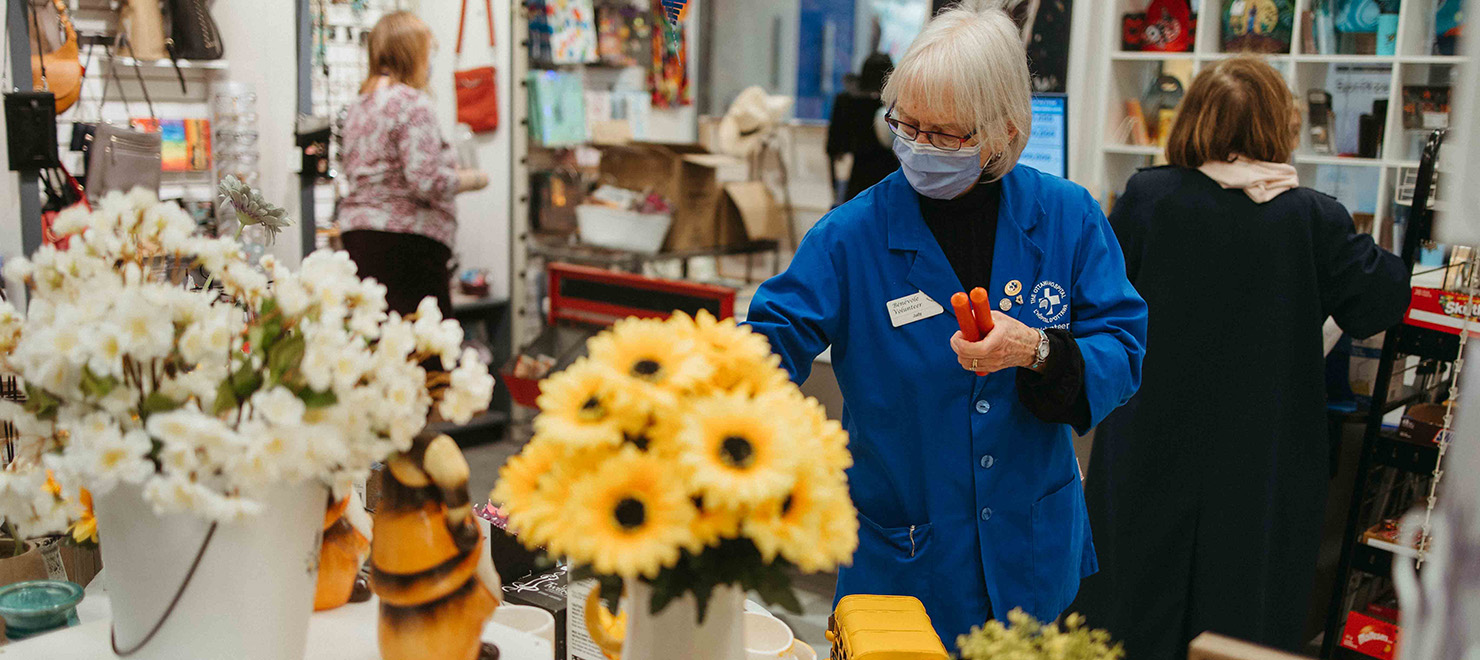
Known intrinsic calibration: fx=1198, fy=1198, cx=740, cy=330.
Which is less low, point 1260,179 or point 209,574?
point 1260,179

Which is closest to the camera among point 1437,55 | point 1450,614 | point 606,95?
point 1450,614

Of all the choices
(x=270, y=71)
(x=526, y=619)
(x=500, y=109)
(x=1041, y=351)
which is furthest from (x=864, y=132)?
(x=526, y=619)

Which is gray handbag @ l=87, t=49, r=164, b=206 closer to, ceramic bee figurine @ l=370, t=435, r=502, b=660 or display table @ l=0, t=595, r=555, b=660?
display table @ l=0, t=595, r=555, b=660

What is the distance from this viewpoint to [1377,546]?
3.02m

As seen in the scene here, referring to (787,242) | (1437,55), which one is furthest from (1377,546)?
(787,242)

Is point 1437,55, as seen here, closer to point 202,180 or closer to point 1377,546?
point 1377,546

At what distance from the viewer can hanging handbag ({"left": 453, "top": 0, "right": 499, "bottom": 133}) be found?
18.3ft

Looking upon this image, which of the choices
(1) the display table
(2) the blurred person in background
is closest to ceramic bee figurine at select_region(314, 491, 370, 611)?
(1) the display table

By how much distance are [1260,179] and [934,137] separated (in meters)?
1.24

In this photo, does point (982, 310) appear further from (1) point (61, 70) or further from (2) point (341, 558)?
(1) point (61, 70)

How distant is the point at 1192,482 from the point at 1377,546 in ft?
2.04

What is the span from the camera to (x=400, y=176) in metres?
4.69

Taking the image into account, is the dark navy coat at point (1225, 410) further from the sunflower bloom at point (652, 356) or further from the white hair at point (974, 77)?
the sunflower bloom at point (652, 356)

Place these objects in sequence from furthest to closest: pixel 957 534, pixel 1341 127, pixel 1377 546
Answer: pixel 1341 127 → pixel 1377 546 → pixel 957 534
